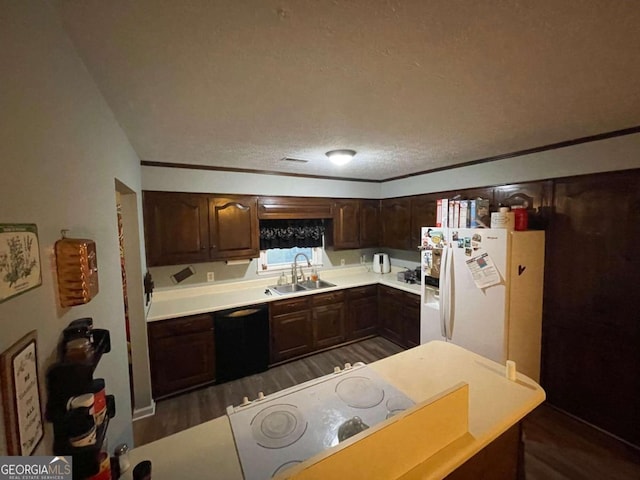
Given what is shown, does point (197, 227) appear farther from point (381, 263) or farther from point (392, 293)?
point (381, 263)

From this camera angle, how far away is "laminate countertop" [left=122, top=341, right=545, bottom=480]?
879mm

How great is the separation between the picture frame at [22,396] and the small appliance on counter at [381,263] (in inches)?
156

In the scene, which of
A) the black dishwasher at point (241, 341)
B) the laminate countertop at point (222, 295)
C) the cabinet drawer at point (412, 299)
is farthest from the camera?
the cabinet drawer at point (412, 299)

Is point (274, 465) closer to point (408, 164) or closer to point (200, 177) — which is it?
point (200, 177)

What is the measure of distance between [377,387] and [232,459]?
0.70 metres

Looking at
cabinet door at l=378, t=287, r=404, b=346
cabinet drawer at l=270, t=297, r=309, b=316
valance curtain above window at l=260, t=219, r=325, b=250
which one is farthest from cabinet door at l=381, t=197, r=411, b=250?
cabinet drawer at l=270, t=297, r=309, b=316

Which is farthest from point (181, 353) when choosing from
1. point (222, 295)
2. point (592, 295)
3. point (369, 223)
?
point (592, 295)

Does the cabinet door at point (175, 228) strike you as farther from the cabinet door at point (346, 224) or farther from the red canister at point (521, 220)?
the red canister at point (521, 220)

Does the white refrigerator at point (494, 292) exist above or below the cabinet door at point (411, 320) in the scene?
above

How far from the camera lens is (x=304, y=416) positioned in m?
1.12

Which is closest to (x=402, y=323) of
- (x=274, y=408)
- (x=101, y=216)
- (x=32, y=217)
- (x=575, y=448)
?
(x=575, y=448)

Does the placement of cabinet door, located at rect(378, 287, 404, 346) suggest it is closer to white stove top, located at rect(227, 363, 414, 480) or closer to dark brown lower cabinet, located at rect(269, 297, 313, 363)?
dark brown lower cabinet, located at rect(269, 297, 313, 363)

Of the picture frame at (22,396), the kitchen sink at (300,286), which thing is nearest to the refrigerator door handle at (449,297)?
the kitchen sink at (300,286)

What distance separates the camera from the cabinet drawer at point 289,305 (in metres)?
3.06
